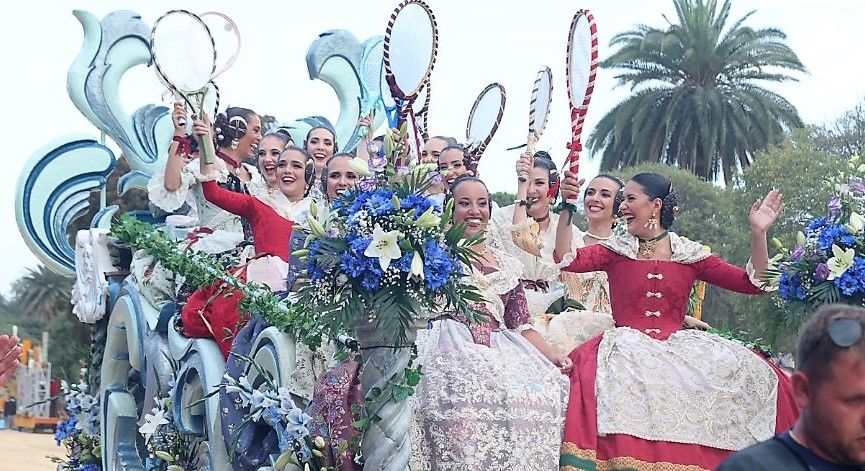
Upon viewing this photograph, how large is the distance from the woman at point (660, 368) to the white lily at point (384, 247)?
1330 millimetres

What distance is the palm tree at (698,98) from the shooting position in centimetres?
2469

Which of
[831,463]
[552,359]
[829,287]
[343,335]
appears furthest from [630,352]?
[831,463]

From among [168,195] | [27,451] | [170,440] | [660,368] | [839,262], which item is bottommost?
[27,451]

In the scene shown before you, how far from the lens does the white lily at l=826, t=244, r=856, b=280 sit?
19.4 ft

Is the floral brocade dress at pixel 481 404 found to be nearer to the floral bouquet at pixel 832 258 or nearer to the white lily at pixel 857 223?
the floral bouquet at pixel 832 258

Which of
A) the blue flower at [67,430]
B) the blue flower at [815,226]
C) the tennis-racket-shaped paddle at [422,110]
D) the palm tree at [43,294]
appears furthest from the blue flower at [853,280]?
the palm tree at [43,294]

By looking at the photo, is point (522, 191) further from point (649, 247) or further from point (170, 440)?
point (170, 440)

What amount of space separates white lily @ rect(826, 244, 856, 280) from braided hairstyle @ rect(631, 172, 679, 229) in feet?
2.59

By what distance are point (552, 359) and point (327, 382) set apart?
1.12m

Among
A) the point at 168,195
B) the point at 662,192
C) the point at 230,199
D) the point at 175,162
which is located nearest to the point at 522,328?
the point at 662,192

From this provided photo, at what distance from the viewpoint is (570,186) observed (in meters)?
6.23

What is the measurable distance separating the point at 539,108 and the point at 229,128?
2.25 meters

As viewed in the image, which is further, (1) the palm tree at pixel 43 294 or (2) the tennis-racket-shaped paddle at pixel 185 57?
(1) the palm tree at pixel 43 294

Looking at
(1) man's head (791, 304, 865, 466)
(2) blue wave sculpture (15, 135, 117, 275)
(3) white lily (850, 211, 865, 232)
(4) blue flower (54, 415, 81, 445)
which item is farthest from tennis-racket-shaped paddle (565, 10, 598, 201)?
(4) blue flower (54, 415, 81, 445)
